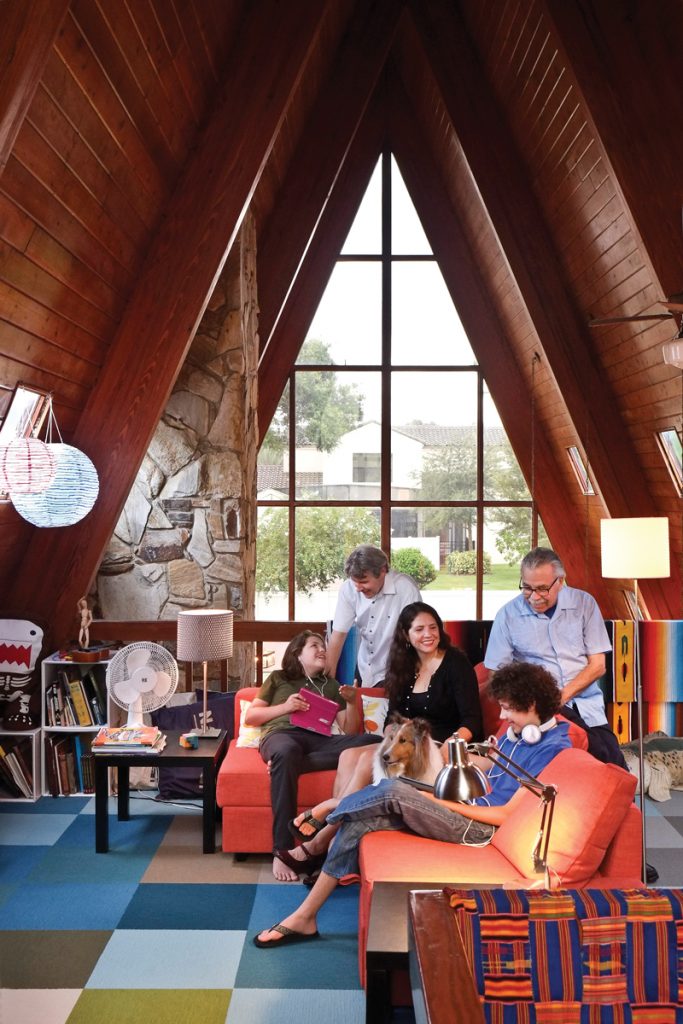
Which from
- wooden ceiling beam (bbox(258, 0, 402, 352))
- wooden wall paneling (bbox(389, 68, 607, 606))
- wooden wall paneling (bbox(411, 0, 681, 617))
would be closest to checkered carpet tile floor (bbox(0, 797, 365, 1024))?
wooden wall paneling (bbox(411, 0, 681, 617))

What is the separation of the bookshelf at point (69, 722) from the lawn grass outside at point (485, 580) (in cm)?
510

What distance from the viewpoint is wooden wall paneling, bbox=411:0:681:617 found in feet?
18.7

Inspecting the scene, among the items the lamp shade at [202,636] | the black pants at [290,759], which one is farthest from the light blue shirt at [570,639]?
the lamp shade at [202,636]

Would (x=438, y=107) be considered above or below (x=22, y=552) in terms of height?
above

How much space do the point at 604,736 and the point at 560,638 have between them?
18.2 inches

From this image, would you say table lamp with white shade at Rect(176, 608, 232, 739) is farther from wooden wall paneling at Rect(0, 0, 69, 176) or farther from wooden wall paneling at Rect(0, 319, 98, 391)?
wooden wall paneling at Rect(0, 0, 69, 176)

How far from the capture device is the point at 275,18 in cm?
409

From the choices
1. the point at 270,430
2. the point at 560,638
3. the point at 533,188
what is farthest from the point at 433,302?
the point at 560,638

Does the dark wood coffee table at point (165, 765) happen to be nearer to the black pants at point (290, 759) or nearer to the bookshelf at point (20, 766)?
the black pants at point (290, 759)

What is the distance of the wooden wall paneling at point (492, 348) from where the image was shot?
8.62m

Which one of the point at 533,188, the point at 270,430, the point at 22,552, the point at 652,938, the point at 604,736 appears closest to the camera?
the point at 652,938

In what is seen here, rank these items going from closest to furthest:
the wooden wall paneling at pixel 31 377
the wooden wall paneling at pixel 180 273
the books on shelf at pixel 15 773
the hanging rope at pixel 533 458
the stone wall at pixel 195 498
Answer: the wooden wall paneling at pixel 31 377 → the wooden wall paneling at pixel 180 273 → the books on shelf at pixel 15 773 → the stone wall at pixel 195 498 → the hanging rope at pixel 533 458

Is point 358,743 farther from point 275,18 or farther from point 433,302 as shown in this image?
point 433,302

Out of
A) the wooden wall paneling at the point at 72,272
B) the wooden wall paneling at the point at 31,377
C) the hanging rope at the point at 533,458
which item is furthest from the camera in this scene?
the hanging rope at the point at 533,458
